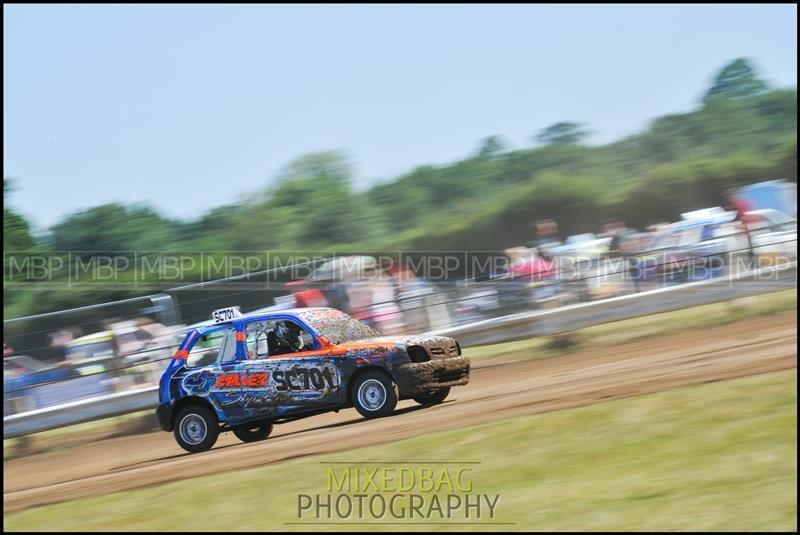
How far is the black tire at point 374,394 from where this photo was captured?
850 cm

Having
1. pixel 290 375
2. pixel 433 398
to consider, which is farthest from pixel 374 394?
pixel 433 398

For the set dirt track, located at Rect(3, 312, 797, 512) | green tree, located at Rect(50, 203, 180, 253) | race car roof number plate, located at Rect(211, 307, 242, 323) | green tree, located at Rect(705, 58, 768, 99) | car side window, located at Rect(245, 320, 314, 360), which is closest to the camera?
car side window, located at Rect(245, 320, 314, 360)

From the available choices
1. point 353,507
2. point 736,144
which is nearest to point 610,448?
point 353,507

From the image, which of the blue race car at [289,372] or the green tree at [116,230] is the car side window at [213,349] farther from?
the green tree at [116,230]

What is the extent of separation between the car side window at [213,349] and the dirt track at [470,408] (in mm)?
1006

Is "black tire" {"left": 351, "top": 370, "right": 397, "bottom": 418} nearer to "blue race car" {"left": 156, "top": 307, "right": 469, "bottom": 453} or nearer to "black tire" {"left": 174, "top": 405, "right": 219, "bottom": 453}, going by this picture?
"blue race car" {"left": 156, "top": 307, "right": 469, "bottom": 453}

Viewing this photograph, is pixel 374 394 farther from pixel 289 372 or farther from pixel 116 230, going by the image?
pixel 116 230

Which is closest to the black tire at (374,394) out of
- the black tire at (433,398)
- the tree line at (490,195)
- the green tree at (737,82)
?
the black tire at (433,398)

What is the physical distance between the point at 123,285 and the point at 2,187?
7932 millimetres

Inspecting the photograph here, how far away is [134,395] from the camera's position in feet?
40.9

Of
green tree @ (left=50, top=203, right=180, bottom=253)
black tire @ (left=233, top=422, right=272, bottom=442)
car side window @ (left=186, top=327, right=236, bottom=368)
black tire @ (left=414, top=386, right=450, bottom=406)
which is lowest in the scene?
black tire @ (left=233, top=422, right=272, bottom=442)

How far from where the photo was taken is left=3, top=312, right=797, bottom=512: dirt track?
9.65 m

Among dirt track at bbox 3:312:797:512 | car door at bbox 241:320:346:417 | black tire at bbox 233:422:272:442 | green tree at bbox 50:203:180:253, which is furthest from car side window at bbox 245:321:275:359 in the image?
green tree at bbox 50:203:180:253

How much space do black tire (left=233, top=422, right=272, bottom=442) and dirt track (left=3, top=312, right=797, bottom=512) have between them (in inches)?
4.5
